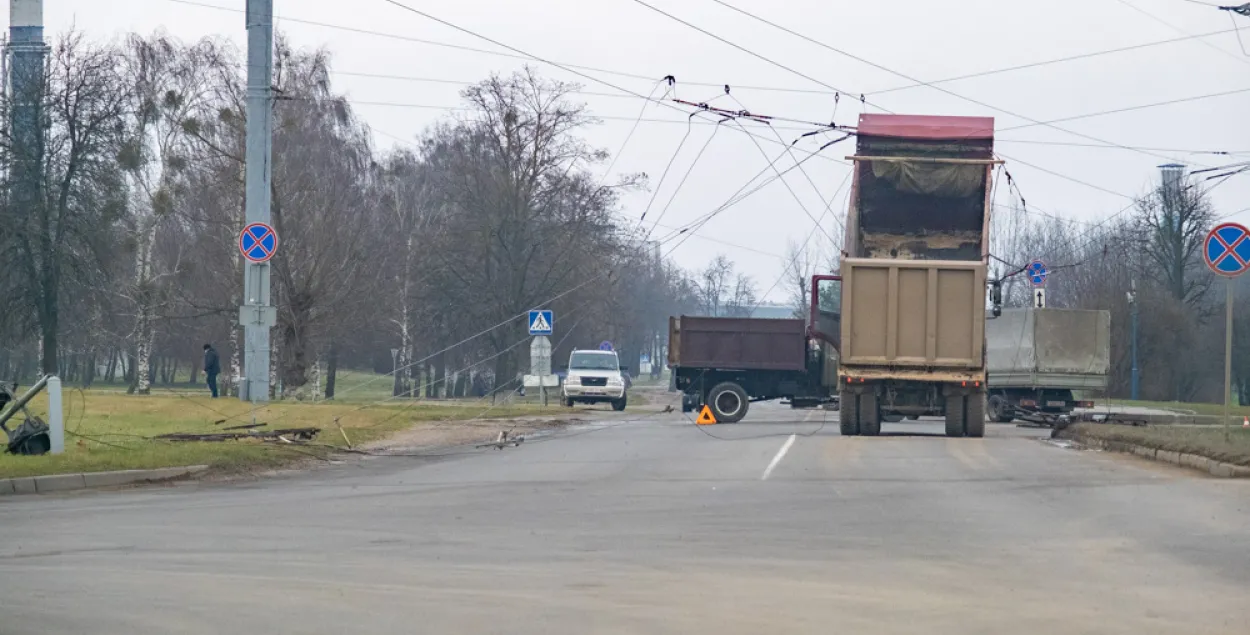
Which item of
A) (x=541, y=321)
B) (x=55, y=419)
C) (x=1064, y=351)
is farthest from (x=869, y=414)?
(x=541, y=321)

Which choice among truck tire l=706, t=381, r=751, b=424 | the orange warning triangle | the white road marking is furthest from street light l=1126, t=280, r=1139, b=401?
the white road marking

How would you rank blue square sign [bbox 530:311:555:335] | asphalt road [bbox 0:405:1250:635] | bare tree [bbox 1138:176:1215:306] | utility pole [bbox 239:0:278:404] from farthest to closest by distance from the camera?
1. bare tree [bbox 1138:176:1215:306]
2. blue square sign [bbox 530:311:555:335]
3. utility pole [bbox 239:0:278:404]
4. asphalt road [bbox 0:405:1250:635]

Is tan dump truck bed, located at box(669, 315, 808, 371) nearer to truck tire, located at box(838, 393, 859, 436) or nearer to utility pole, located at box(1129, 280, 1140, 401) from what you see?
truck tire, located at box(838, 393, 859, 436)

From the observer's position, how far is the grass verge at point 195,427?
15582mm

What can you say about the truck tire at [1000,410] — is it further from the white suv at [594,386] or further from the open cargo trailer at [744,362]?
the white suv at [594,386]

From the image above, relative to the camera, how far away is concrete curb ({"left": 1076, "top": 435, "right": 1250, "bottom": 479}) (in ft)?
53.2

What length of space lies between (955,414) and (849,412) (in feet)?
5.86

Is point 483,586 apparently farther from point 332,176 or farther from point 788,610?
point 332,176

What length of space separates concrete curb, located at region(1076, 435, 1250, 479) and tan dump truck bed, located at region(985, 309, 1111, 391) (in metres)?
12.4

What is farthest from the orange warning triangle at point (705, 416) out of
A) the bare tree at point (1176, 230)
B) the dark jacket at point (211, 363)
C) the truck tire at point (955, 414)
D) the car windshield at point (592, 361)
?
the bare tree at point (1176, 230)

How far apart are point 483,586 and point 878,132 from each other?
1740cm

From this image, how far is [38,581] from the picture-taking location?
827 cm

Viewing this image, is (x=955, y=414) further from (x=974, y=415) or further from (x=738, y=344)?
(x=738, y=344)

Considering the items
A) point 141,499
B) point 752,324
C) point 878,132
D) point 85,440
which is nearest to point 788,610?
point 141,499
